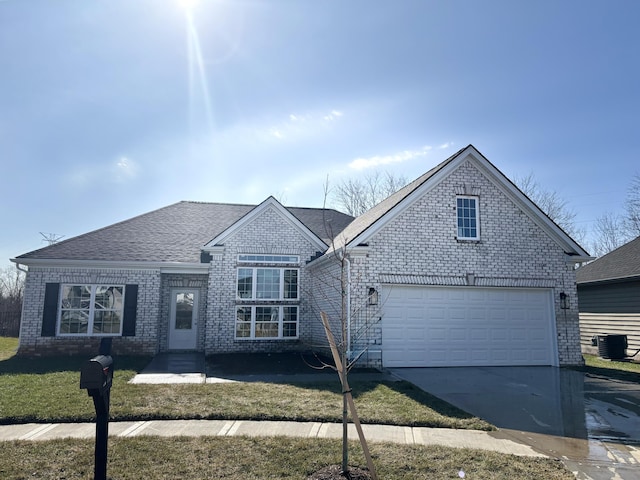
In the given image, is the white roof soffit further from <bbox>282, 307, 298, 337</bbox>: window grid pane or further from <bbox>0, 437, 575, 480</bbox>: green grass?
<bbox>0, 437, 575, 480</bbox>: green grass

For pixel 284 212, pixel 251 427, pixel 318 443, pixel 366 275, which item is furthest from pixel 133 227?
pixel 318 443

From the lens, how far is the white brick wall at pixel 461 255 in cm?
1223

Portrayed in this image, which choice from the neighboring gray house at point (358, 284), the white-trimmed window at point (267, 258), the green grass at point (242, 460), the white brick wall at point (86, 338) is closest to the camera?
the green grass at point (242, 460)

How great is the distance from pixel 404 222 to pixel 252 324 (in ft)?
21.2

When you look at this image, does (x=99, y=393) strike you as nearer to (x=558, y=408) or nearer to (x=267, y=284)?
(x=558, y=408)

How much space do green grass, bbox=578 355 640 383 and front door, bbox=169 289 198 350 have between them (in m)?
12.6

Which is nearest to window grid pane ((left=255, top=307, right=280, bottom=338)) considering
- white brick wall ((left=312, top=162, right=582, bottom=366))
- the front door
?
the front door

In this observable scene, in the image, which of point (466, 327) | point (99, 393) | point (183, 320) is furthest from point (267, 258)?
point (99, 393)

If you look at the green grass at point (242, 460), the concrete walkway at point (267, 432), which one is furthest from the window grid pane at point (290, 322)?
the green grass at point (242, 460)

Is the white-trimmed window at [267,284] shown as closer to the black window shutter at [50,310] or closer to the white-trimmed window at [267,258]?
the white-trimmed window at [267,258]

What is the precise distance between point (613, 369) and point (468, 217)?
624cm

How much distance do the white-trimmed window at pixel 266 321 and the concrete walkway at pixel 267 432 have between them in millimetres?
8421

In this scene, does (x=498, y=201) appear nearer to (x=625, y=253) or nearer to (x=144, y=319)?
(x=625, y=253)

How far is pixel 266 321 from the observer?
15273mm
